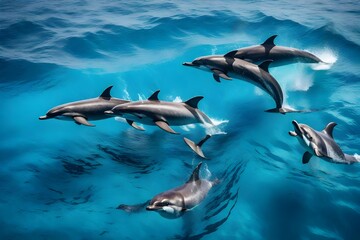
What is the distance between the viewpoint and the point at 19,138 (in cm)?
1262

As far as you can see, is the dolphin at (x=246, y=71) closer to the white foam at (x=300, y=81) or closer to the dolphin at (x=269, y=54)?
the dolphin at (x=269, y=54)

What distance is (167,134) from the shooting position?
39.5 ft

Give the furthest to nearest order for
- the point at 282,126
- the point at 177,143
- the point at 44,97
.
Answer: the point at 44,97 < the point at 282,126 < the point at 177,143

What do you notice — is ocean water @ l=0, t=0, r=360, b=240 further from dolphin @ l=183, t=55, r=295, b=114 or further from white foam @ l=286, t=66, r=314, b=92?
dolphin @ l=183, t=55, r=295, b=114

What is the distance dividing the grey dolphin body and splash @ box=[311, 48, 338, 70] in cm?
1158

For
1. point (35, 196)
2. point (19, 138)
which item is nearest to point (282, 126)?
point (35, 196)

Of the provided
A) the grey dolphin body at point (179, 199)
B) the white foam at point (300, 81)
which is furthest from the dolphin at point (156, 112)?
the white foam at point (300, 81)

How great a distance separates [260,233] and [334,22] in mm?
17725

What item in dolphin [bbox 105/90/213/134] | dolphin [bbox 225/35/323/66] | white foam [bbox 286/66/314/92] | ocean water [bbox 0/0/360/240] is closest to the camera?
ocean water [bbox 0/0/360/240]

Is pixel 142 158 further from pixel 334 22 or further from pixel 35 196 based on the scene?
pixel 334 22

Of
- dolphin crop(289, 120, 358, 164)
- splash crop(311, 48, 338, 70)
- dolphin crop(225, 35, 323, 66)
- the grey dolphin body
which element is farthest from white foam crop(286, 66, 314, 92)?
the grey dolphin body

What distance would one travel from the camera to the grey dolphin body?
266 inches

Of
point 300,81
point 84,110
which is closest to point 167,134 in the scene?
point 84,110

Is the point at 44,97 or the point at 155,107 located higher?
Answer: the point at 155,107
